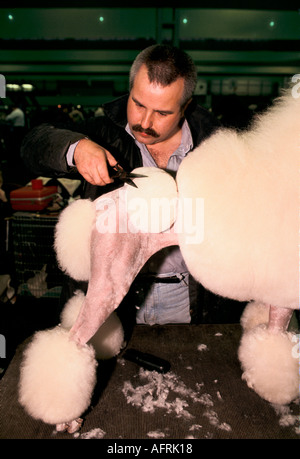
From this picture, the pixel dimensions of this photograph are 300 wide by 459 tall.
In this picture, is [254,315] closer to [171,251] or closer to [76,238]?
[171,251]

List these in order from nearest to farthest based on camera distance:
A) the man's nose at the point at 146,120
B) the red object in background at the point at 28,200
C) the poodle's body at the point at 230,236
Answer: the poodle's body at the point at 230,236 < the man's nose at the point at 146,120 < the red object in background at the point at 28,200

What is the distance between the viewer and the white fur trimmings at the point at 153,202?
56 centimetres

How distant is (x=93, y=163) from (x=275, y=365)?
1.93ft

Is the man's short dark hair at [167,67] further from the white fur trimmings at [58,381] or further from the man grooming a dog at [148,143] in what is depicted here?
the white fur trimmings at [58,381]

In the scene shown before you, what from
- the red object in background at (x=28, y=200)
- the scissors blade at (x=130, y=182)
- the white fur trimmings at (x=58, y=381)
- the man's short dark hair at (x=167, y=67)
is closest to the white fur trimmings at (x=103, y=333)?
the white fur trimmings at (x=58, y=381)

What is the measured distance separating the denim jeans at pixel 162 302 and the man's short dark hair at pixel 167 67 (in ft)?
1.99

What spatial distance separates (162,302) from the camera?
107 centimetres

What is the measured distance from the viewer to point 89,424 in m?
0.62

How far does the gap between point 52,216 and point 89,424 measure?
988 mm

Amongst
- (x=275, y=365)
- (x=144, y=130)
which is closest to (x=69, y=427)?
(x=275, y=365)

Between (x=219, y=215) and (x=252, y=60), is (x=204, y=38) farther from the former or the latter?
(x=219, y=215)

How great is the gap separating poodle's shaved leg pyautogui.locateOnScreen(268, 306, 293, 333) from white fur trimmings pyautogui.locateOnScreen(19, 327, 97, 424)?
0.41 m

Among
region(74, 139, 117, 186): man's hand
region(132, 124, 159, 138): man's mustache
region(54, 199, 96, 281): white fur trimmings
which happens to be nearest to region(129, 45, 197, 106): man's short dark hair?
region(132, 124, 159, 138): man's mustache
